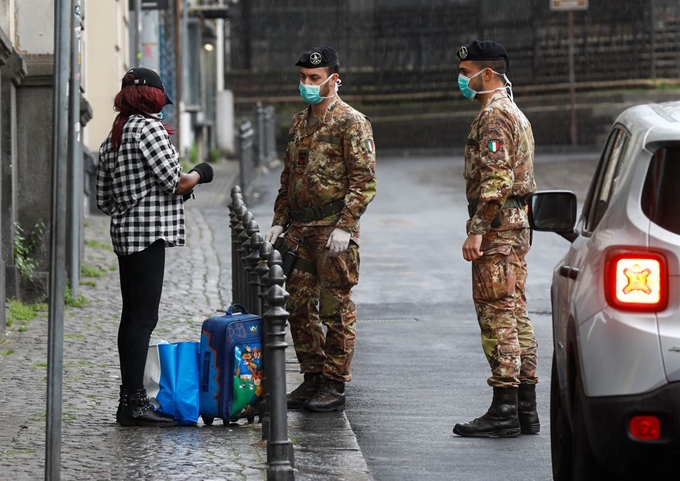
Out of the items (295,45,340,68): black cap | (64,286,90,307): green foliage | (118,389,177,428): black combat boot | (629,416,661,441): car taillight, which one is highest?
(295,45,340,68): black cap

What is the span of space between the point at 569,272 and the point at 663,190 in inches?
35.9

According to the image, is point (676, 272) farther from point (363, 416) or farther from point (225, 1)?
point (225, 1)

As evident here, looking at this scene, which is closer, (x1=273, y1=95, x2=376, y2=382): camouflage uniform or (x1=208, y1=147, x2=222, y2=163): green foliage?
(x1=273, y1=95, x2=376, y2=382): camouflage uniform

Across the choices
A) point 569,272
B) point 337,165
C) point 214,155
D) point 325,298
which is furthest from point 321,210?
point 214,155

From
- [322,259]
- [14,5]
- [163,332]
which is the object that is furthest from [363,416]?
[14,5]

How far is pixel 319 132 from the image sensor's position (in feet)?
26.9

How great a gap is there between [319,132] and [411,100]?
32674 mm

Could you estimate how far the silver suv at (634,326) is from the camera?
4.93 metres

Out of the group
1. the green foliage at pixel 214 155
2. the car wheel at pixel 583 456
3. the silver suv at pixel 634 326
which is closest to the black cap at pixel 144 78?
the silver suv at pixel 634 326

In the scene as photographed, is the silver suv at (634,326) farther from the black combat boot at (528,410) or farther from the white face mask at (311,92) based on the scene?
the white face mask at (311,92)

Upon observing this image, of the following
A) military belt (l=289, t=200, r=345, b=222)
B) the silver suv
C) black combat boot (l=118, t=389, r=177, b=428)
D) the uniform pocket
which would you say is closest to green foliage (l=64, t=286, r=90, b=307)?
military belt (l=289, t=200, r=345, b=222)

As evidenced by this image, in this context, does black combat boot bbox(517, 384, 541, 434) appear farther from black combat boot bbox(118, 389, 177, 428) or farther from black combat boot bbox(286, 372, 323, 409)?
black combat boot bbox(118, 389, 177, 428)

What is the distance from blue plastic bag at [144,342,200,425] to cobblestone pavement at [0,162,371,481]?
0.10m

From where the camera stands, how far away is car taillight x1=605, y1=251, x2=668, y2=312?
16.3 feet
